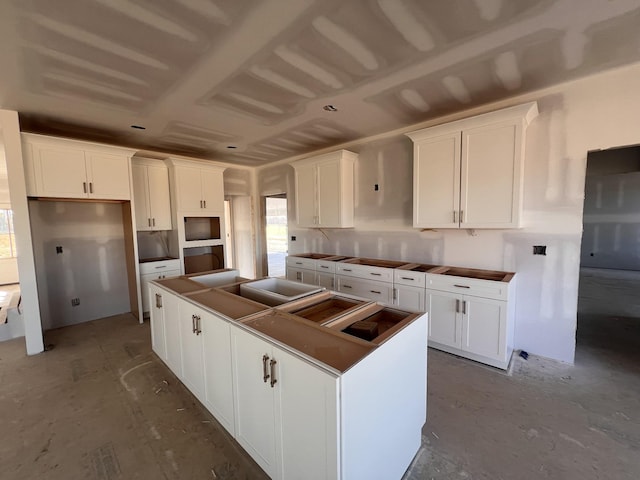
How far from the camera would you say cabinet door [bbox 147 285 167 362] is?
2587 mm

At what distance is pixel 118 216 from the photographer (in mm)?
4266

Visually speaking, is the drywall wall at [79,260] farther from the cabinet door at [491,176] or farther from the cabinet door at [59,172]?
the cabinet door at [491,176]

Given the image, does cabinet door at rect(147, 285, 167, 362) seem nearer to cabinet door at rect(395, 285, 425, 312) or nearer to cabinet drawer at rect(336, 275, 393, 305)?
cabinet drawer at rect(336, 275, 393, 305)

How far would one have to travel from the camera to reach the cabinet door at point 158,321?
8.49ft

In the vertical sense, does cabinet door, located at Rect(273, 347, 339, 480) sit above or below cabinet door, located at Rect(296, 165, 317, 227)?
below

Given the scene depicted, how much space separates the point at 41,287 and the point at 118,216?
51.8 inches

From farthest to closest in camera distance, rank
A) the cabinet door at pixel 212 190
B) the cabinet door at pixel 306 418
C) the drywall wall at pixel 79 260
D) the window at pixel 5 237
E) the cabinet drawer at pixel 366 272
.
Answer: the window at pixel 5 237 < the cabinet door at pixel 212 190 < the drywall wall at pixel 79 260 < the cabinet drawer at pixel 366 272 < the cabinet door at pixel 306 418

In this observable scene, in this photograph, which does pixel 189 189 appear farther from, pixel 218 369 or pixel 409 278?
pixel 409 278

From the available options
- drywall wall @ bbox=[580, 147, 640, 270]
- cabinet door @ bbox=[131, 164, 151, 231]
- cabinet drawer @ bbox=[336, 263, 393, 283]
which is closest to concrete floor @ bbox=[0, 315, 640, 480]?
cabinet drawer @ bbox=[336, 263, 393, 283]

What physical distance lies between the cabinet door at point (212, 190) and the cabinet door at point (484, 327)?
4.08 m

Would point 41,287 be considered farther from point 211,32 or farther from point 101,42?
point 211,32

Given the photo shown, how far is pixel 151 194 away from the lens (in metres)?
4.30

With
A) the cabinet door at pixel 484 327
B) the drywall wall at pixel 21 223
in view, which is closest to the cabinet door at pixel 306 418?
the cabinet door at pixel 484 327

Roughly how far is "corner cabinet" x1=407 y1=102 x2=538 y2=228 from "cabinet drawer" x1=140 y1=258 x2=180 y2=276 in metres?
3.68
